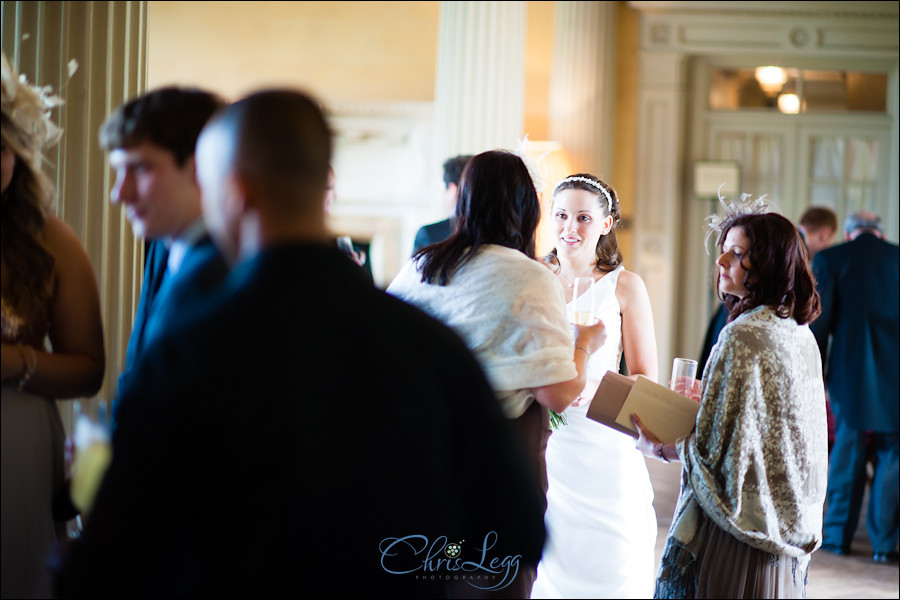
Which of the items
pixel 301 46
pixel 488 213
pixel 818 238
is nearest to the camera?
pixel 488 213

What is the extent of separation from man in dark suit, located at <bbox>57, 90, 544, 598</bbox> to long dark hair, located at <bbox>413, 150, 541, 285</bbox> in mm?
1128

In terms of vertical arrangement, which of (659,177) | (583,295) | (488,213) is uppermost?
(659,177)

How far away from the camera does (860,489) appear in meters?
5.15

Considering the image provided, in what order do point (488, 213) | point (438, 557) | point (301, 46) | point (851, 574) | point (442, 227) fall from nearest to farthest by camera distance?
point (438, 557), point (488, 213), point (442, 227), point (851, 574), point (301, 46)

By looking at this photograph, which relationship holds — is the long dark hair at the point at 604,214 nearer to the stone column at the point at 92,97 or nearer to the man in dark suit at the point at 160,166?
the stone column at the point at 92,97

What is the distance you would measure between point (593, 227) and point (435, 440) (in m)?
2.23

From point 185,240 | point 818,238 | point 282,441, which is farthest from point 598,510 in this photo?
point 818,238

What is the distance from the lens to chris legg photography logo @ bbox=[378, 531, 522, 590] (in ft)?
4.03

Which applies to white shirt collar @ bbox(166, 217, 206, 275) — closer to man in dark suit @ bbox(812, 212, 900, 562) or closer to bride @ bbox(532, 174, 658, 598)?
bride @ bbox(532, 174, 658, 598)

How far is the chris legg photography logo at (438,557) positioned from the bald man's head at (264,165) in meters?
0.42

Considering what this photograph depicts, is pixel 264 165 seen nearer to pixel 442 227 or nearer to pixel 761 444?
pixel 761 444

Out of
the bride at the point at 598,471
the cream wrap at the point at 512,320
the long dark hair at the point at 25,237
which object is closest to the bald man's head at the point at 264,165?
the long dark hair at the point at 25,237

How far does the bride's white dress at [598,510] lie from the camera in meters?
3.21

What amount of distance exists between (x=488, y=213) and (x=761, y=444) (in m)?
0.85
